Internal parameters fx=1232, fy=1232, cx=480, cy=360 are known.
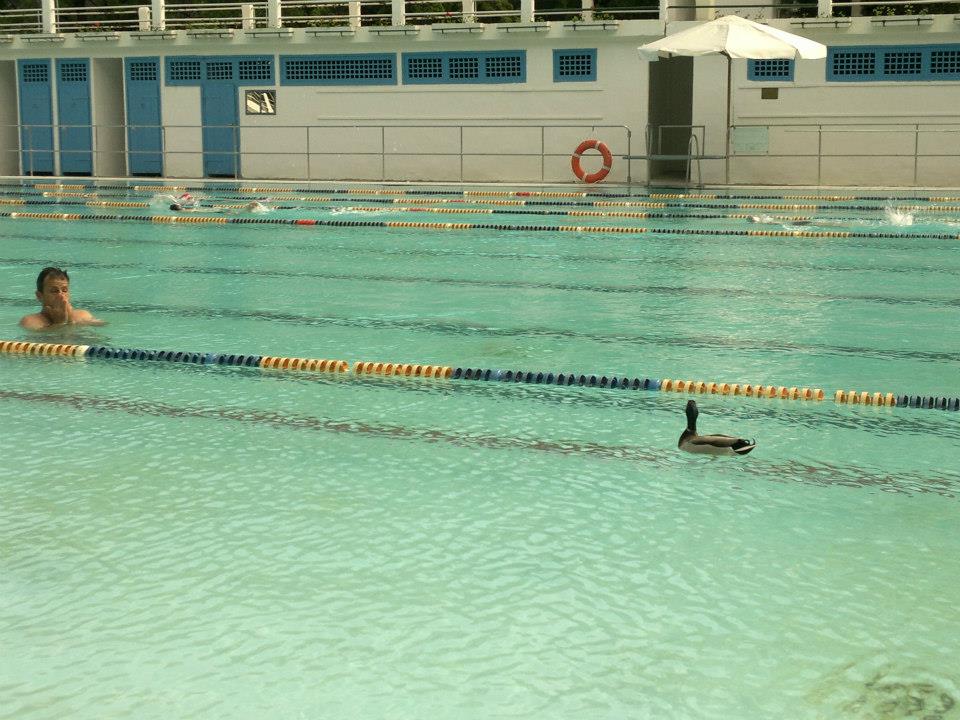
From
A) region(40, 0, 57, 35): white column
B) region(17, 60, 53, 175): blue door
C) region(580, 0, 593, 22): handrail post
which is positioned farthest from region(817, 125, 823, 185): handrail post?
region(40, 0, 57, 35): white column

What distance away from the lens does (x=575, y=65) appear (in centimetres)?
2155

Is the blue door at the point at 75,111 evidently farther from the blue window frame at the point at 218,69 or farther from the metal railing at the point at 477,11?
the blue window frame at the point at 218,69

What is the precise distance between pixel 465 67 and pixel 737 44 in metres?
6.91

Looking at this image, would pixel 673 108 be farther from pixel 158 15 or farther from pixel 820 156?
pixel 158 15

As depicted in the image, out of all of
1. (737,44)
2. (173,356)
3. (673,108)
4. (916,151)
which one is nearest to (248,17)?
(673,108)

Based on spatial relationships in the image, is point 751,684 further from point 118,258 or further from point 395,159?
point 395,159

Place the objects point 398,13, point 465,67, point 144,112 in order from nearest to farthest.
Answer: point 465,67 → point 398,13 → point 144,112

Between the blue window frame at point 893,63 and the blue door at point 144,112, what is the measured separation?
41.6ft

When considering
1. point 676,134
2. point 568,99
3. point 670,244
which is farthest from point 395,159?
point 670,244

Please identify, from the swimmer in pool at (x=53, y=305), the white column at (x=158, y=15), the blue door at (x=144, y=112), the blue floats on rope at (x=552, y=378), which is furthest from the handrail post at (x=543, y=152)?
the blue floats on rope at (x=552, y=378)

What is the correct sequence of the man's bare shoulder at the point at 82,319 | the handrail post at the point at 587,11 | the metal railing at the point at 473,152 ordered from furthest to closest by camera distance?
the handrail post at the point at 587,11
the metal railing at the point at 473,152
the man's bare shoulder at the point at 82,319

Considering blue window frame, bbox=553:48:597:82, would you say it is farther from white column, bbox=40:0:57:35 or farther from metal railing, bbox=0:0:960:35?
white column, bbox=40:0:57:35

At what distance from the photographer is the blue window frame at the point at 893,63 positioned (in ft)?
65.1

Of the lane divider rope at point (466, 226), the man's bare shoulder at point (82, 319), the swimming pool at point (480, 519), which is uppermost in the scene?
the lane divider rope at point (466, 226)
